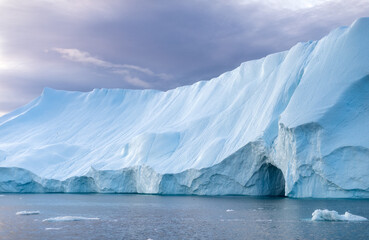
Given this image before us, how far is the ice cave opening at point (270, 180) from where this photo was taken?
31.6 meters

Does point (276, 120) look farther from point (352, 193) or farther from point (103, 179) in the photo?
point (103, 179)

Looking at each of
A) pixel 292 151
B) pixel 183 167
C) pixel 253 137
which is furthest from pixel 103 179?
pixel 292 151

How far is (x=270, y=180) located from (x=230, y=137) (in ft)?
15.2

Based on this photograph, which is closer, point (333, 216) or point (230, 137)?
point (333, 216)

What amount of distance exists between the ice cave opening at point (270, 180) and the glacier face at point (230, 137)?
8cm

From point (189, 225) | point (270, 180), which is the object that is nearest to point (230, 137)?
point (270, 180)

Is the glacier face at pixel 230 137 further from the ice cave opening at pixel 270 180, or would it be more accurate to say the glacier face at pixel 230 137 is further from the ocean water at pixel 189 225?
the ocean water at pixel 189 225

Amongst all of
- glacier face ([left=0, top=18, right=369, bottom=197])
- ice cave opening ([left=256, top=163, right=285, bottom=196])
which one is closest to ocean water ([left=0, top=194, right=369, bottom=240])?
glacier face ([left=0, top=18, right=369, bottom=197])

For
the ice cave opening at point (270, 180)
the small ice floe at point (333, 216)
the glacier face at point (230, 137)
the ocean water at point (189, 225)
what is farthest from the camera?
the ice cave opening at point (270, 180)

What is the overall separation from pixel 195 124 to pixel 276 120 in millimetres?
10406

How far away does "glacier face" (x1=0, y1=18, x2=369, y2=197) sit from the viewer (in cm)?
2717

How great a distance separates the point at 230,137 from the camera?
115 ft

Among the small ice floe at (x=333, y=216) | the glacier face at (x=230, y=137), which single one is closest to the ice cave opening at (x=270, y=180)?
the glacier face at (x=230, y=137)

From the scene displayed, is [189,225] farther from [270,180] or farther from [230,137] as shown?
[230,137]
